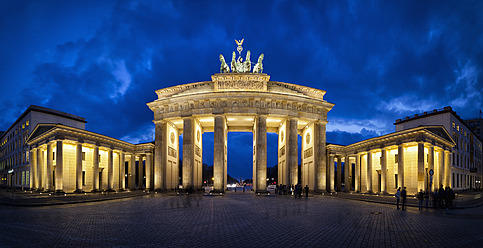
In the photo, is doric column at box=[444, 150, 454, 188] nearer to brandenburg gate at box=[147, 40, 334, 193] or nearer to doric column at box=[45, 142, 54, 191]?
brandenburg gate at box=[147, 40, 334, 193]

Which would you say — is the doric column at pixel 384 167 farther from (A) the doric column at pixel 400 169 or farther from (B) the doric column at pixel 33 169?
(B) the doric column at pixel 33 169

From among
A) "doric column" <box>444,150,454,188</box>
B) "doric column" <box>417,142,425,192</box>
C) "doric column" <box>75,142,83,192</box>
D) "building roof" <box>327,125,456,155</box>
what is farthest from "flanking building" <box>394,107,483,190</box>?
"doric column" <box>75,142,83,192</box>

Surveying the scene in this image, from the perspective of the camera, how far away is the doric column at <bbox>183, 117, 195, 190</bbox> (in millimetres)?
40844

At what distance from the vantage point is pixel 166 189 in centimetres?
4341

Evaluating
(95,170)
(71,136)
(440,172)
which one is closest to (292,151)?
(440,172)

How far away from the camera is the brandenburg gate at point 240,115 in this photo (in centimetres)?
4006

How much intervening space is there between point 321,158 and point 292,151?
5143mm

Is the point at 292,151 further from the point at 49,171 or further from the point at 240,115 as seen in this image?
the point at 49,171

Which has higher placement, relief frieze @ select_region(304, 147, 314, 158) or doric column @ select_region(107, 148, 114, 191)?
relief frieze @ select_region(304, 147, 314, 158)

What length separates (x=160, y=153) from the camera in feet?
143

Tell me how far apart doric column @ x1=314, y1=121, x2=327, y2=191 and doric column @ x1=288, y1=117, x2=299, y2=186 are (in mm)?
3987

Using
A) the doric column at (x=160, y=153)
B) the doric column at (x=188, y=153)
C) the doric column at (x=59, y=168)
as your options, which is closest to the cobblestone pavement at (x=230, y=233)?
the doric column at (x=59, y=168)

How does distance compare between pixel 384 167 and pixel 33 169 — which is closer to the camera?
pixel 384 167

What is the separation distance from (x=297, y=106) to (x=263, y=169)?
34.1 feet
